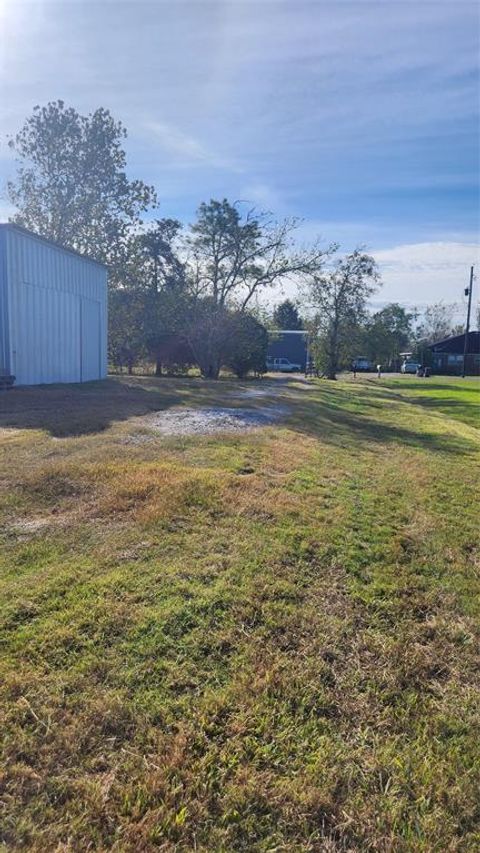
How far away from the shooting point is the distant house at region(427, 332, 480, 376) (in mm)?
59469

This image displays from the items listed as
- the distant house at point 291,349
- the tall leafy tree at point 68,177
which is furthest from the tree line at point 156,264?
the distant house at point 291,349

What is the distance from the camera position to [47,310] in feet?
47.4

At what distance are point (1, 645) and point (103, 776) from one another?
89 cm

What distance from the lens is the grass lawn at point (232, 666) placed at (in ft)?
5.31

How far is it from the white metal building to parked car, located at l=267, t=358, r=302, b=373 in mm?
33247

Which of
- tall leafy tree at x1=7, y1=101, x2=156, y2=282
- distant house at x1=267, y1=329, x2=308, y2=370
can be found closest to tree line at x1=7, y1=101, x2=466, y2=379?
tall leafy tree at x1=7, y1=101, x2=156, y2=282

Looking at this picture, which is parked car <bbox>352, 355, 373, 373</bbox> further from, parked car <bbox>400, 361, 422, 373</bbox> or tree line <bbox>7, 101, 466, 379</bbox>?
tree line <bbox>7, 101, 466, 379</bbox>

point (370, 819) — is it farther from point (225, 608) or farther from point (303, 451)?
point (303, 451)

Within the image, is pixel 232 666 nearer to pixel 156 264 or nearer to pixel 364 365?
pixel 156 264

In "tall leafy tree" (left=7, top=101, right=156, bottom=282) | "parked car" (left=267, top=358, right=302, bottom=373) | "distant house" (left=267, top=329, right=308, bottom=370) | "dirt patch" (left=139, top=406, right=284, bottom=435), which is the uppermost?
"tall leafy tree" (left=7, top=101, right=156, bottom=282)

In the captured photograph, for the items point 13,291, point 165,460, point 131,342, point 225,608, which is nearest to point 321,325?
point 131,342

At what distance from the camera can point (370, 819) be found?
163 cm

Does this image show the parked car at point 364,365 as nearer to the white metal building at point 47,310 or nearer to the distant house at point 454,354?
the distant house at point 454,354

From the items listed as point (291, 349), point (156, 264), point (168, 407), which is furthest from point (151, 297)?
point (291, 349)
